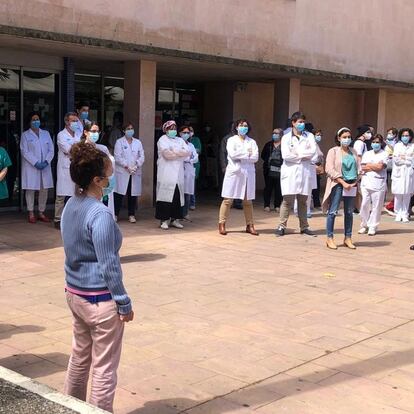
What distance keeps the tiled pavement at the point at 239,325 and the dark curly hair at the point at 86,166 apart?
146 centimetres

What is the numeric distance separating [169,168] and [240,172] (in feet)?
3.63

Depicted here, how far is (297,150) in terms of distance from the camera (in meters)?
10.2

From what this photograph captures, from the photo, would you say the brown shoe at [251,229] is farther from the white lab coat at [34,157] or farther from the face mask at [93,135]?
the white lab coat at [34,157]

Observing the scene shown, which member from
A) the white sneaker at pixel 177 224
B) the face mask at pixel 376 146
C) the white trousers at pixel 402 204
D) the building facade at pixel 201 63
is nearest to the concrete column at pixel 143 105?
the building facade at pixel 201 63

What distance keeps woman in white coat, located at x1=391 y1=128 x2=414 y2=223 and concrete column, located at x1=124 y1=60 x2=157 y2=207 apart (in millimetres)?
4698

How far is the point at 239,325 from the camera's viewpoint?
5.82 m

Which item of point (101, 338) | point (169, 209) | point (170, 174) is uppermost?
point (170, 174)

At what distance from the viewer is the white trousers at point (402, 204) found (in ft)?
41.8

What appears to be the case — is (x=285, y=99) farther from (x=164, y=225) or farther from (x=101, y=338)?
(x=101, y=338)

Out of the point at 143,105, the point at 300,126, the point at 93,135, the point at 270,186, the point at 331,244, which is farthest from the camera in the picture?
the point at 270,186

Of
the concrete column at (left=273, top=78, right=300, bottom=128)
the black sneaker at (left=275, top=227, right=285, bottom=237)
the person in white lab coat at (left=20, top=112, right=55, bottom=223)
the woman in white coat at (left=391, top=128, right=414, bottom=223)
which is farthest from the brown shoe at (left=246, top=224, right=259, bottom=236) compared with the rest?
the concrete column at (left=273, top=78, right=300, bottom=128)

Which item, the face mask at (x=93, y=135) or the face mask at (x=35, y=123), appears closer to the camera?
the face mask at (x=93, y=135)

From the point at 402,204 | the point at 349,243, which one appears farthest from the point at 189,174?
the point at 402,204

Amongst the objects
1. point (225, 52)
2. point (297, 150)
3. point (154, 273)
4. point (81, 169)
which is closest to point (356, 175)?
point (297, 150)
